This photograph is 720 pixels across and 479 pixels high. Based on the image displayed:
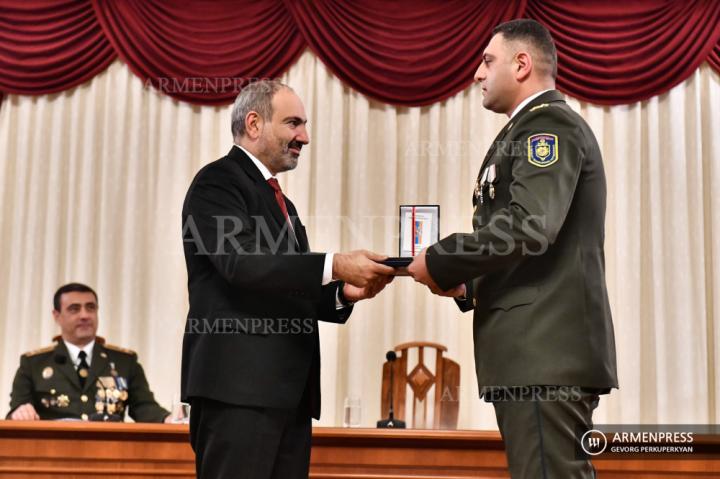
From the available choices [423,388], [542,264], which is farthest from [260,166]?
[423,388]

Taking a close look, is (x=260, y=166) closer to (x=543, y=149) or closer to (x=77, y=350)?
(x=543, y=149)

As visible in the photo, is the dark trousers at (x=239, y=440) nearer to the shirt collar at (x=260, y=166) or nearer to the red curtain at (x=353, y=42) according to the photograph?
A: the shirt collar at (x=260, y=166)

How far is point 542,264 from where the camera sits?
202 centimetres

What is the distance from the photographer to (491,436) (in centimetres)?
294

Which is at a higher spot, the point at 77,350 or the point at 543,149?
the point at 543,149

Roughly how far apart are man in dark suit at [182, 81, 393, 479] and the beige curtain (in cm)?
291

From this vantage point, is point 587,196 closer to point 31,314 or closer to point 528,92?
point 528,92

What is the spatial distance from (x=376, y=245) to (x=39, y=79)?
2.44 meters

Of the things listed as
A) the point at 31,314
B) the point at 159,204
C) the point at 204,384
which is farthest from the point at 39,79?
the point at 204,384

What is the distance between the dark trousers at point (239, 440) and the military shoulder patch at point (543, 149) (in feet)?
3.05

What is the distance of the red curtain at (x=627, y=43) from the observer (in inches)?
198

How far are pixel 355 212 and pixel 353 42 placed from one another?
1.07 metres

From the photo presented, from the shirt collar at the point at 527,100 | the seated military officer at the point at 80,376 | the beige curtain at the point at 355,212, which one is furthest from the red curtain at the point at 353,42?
the shirt collar at the point at 527,100

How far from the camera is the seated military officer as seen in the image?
420 cm
